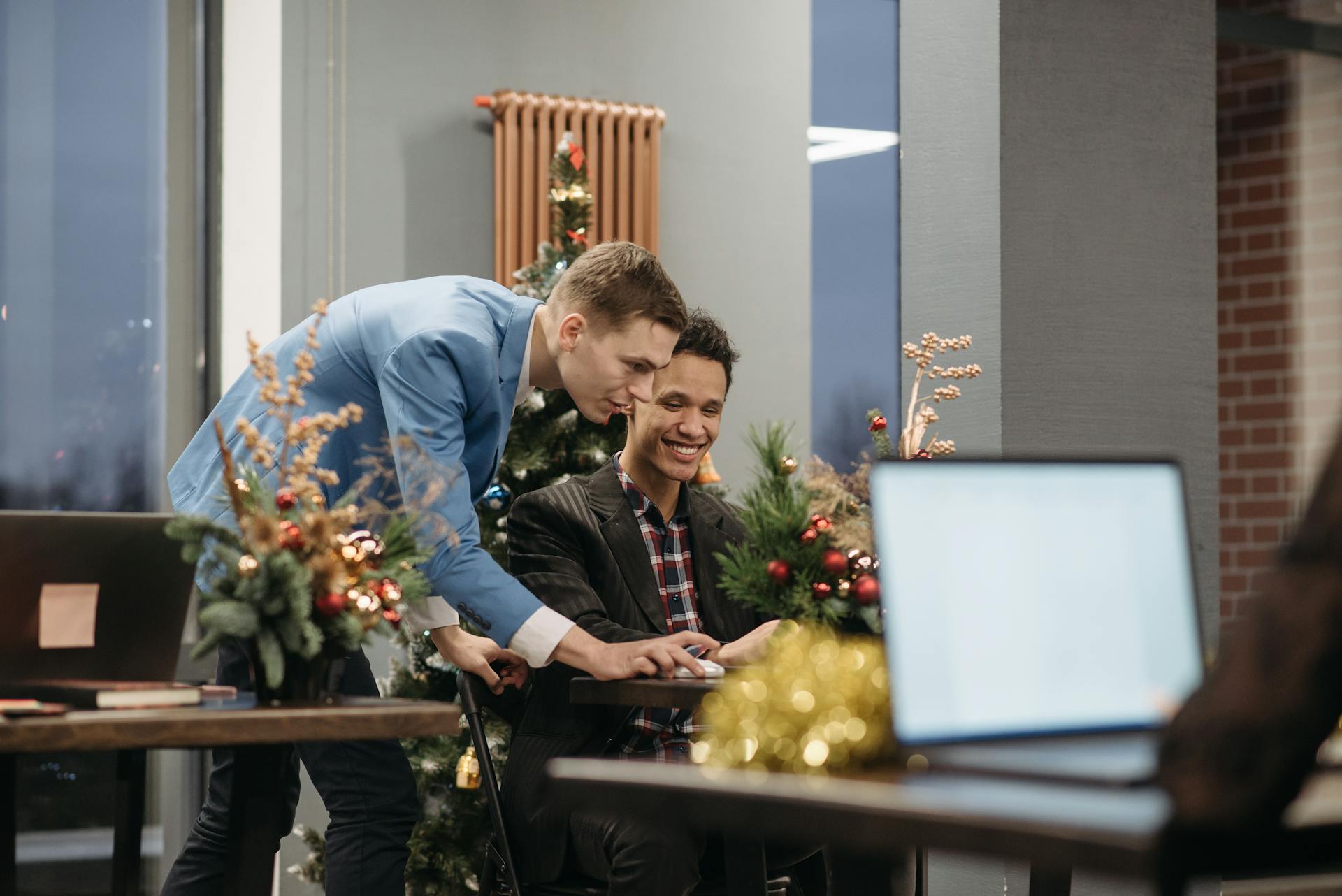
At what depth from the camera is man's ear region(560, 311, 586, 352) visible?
7.81 ft

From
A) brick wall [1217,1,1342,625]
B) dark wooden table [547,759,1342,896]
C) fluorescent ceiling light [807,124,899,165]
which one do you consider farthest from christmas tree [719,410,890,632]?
fluorescent ceiling light [807,124,899,165]

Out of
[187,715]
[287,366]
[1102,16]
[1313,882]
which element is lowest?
[1313,882]

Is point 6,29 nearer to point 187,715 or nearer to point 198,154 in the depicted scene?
point 198,154

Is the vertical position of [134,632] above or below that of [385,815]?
above

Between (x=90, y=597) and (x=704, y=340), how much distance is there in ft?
4.24

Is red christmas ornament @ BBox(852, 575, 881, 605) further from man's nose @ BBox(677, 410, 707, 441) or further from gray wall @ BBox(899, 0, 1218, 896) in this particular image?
gray wall @ BBox(899, 0, 1218, 896)

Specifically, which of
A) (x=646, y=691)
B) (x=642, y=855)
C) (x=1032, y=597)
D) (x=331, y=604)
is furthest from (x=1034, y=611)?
(x=642, y=855)

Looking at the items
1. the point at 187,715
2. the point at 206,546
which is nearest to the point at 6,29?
the point at 206,546

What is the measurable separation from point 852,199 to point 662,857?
4509 mm

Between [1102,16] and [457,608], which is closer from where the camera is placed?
[457,608]

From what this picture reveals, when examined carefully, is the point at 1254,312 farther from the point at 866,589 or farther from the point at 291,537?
the point at 291,537

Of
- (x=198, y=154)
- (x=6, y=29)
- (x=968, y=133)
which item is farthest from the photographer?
(x=198, y=154)

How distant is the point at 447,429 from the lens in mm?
2199

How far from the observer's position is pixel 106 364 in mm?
4195
